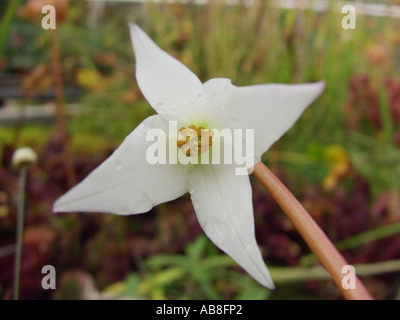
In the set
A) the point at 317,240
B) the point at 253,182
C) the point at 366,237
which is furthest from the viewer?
the point at 253,182

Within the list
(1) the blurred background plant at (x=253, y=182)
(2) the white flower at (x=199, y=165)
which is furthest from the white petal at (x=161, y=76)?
(1) the blurred background plant at (x=253, y=182)

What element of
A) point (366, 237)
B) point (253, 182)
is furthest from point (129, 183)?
point (253, 182)

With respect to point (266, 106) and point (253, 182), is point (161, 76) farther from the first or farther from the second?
point (253, 182)

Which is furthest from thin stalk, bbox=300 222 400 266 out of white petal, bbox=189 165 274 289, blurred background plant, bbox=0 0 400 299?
white petal, bbox=189 165 274 289

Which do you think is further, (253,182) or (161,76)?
(253,182)

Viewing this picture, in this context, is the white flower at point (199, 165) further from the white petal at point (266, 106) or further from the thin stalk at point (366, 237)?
the thin stalk at point (366, 237)

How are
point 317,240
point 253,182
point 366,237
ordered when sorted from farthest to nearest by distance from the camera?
1. point 253,182
2. point 366,237
3. point 317,240

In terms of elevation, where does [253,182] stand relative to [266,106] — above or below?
above
